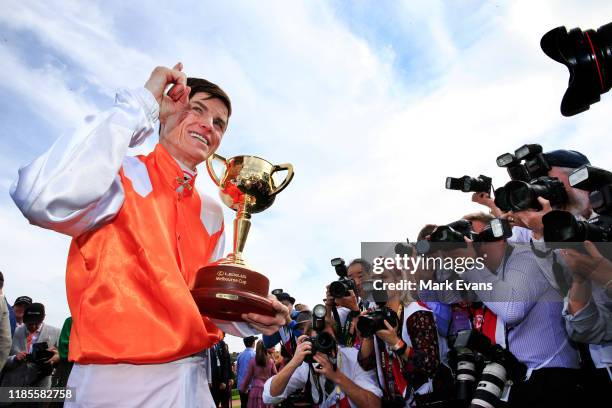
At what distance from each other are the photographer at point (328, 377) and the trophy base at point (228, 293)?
2.26 m

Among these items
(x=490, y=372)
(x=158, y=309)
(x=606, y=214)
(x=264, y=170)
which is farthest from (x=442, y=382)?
(x=158, y=309)

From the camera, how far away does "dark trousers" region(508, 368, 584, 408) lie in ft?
9.25

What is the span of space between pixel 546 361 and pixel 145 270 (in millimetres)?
2757

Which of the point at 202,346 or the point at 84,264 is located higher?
the point at 84,264

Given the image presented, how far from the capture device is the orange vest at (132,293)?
1.64m

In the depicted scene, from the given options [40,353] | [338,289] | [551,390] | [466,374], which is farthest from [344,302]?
[40,353]

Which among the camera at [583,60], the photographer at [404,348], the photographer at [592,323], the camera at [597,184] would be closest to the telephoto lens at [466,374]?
the photographer at [404,348]

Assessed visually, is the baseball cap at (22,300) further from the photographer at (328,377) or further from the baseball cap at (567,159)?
the baseball cap at (567,159)

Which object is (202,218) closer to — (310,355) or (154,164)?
(154,164)

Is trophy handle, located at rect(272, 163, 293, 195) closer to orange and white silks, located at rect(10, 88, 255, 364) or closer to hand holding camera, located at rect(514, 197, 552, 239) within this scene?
Answer: orange and white silks, located at rect(10, 88, 255, 364)

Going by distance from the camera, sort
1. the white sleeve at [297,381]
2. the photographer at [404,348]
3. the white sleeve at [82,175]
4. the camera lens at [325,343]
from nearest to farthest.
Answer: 1. the white sleeve at [82,175]
2. the photographer at [404,348]
3. the camera lens at [325,343]
4. the white sleeve at [297,381]

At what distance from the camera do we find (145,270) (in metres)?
1.74

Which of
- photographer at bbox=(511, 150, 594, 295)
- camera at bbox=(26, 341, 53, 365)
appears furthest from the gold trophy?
camera at bbox=(26, 341, 53, 365)

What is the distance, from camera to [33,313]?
6.84 metres
